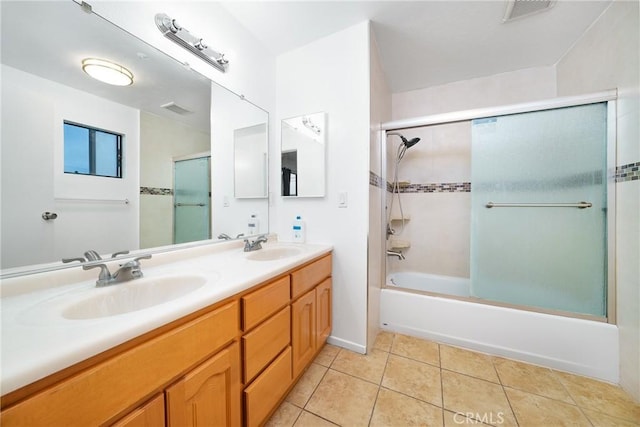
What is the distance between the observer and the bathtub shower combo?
134 centimetres

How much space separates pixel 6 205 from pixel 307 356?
1.42 metres

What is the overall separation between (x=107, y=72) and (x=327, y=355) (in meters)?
1.96

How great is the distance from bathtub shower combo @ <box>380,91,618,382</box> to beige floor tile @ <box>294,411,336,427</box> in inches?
36.8

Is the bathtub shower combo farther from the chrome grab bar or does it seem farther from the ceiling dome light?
the ceiling dome light

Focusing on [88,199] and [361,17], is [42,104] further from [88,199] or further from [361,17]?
[361,17]

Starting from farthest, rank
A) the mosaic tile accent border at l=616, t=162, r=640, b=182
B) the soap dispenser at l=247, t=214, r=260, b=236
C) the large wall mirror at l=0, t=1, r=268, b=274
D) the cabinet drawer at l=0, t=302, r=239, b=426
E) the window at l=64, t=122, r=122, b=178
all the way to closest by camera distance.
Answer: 1. the soap dispenser at l=247, t=214, r=260, b=236
2. the mosaic tile accent border at l=616, t=162, r=640, b=182
3. the window at l=64, t=122, r=122, b=178
4. the large wall mirror at l=0, t=1, r=268, b=274
5. the cabinet drawer at l=0, t=302, r=239, b=426

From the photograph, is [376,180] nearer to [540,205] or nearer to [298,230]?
[298,230]

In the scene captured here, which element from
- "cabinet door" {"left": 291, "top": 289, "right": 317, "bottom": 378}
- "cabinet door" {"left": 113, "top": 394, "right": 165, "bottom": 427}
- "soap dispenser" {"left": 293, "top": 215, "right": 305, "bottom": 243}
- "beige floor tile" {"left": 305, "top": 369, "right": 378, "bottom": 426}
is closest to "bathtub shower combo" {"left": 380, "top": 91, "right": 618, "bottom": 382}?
"beige floor tile" {"left": 305, "top": 369, "right": 378, "bottom": 426}

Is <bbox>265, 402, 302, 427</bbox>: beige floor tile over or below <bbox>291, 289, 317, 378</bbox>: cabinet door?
below

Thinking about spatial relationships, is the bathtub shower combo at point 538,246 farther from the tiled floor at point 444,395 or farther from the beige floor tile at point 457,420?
the beige floor tile at point 457,420

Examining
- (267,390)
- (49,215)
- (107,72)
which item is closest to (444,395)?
(267,390)

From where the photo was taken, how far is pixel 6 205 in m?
0.71

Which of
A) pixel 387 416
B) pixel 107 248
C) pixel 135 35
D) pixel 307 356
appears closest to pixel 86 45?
pixel 135 35

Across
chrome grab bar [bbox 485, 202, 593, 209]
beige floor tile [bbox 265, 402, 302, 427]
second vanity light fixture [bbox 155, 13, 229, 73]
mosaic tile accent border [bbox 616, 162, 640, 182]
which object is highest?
second vanity light fixture [bbox 155, 13, 229, 73]
